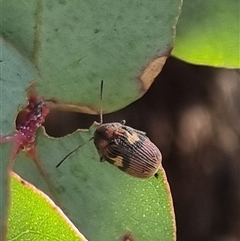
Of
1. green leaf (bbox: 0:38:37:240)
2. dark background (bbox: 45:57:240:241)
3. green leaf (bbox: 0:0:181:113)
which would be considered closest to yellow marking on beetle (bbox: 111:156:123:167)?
green leaf (bbox: 0:0:181:113)

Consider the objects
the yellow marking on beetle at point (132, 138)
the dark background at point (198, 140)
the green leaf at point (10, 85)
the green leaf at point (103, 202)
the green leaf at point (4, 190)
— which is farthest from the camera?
the dark background at point (198, 140)

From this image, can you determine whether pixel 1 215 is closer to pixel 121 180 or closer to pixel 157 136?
pixel 121 180

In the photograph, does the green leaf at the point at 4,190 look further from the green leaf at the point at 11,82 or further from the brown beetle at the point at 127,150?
the brown beetle at the point at 127,150

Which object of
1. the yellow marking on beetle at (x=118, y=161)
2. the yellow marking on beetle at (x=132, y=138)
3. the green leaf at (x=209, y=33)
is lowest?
the yellow marking on beetle at (x=132, y=138)

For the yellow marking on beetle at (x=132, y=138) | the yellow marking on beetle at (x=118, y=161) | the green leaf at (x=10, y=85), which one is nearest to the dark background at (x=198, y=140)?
the yellow marking on beetle at (x=132, y=138)

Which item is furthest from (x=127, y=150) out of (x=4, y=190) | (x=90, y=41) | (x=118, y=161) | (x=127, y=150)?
(x=4, y=190)

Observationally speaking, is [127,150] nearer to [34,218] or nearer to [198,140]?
[34,218]
